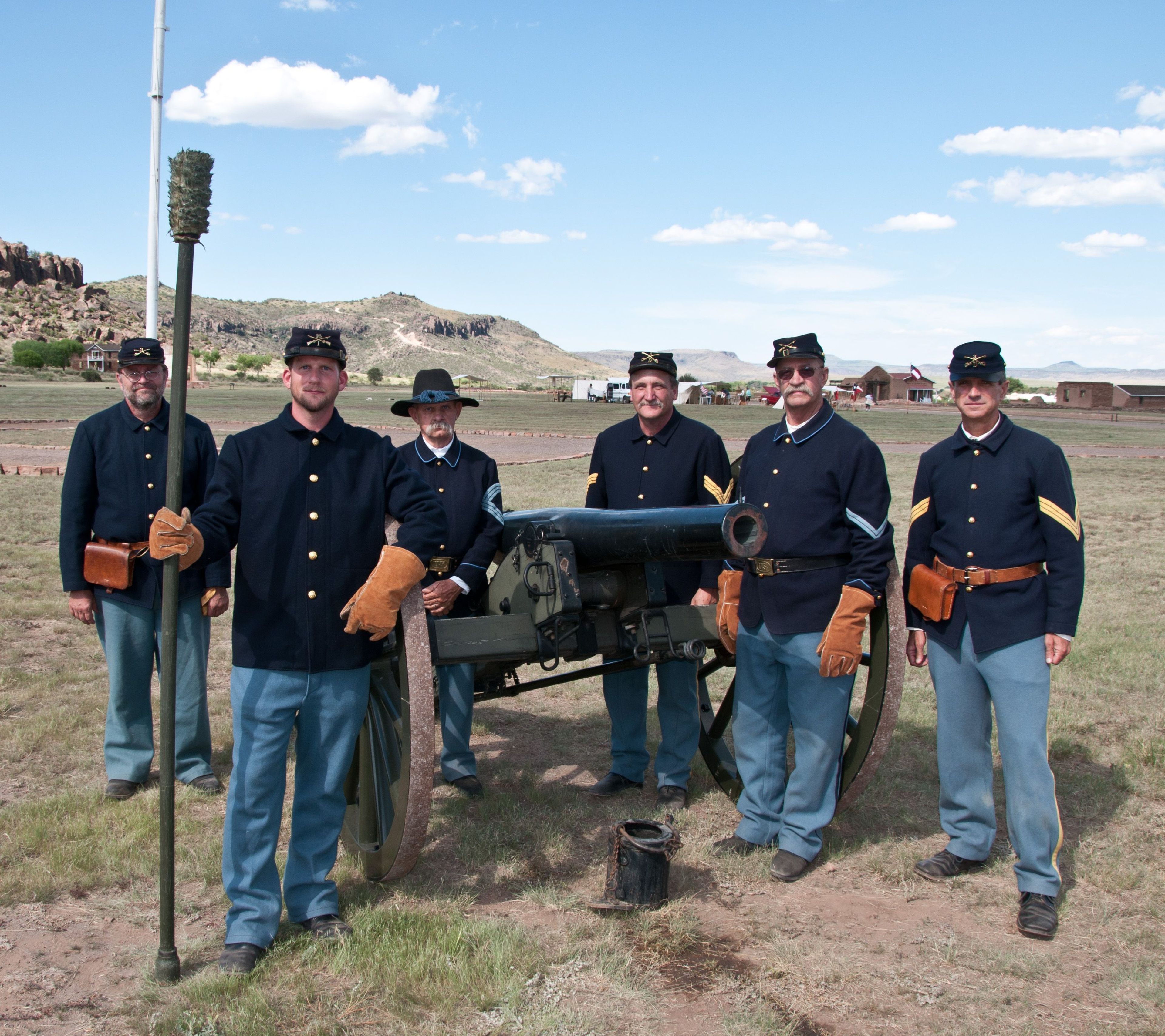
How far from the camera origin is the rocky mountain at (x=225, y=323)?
12125 centimetres

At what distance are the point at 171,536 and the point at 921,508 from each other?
2.91 m

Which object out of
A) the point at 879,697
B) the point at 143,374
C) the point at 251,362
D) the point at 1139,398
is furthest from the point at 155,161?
the point at 251,362

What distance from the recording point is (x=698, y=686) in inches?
216

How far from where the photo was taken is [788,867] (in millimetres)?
4227

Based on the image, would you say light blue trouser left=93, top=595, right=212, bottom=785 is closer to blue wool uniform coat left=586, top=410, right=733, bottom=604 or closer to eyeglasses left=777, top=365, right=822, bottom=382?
blue wool uniform coat left=586, top=410, right=733, bottom=604

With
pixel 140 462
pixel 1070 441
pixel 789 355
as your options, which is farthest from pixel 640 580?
pixel 1070 441

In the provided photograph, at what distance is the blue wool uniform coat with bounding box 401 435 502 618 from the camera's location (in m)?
4.87

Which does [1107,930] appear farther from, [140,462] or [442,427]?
[140,462]

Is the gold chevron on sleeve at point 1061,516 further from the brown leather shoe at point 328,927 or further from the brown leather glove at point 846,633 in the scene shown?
the brown leather shoe at point 328,927

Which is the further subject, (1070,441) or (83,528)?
(1070,441)

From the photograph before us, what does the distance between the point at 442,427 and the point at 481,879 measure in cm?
215

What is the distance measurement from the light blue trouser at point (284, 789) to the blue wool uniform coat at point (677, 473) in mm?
1844

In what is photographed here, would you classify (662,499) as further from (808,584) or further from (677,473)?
(808,584)

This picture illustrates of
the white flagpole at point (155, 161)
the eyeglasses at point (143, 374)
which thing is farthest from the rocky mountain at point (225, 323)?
the eyeglasses at point (143, 374)
